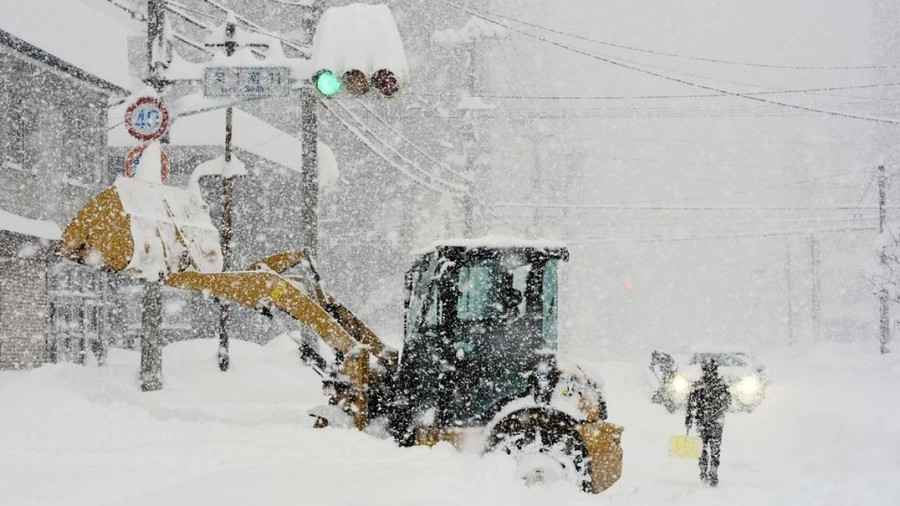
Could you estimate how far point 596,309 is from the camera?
83250 mm

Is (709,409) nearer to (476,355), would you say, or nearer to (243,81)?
(476,355)

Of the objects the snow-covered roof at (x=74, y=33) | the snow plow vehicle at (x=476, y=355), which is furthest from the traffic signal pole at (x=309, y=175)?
the snow plow vehicle at (x=476, y=355)

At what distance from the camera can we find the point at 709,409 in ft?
35.8

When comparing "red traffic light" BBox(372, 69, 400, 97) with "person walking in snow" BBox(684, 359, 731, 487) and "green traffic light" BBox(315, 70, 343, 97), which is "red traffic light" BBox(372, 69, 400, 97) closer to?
"green traffic light" BBox(315, 70, 343, 97)

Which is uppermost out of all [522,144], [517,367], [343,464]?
[522,144]

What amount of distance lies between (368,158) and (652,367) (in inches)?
887

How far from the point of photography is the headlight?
19.0 m

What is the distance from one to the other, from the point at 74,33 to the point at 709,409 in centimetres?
1578

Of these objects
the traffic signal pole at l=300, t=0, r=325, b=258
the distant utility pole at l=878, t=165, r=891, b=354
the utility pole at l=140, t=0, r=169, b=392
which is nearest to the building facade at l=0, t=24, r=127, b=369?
the utility pole at l=140, t=0, r=169, b=392

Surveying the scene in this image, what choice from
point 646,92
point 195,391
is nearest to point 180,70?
point 195,391

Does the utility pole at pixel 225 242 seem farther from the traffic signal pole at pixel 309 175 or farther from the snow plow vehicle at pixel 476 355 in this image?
the snow plow vehicle at pixel 476 355

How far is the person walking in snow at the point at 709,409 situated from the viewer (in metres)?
10.7

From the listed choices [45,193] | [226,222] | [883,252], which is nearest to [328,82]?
[226,222]

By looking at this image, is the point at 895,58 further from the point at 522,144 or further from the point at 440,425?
the point at 440,425
